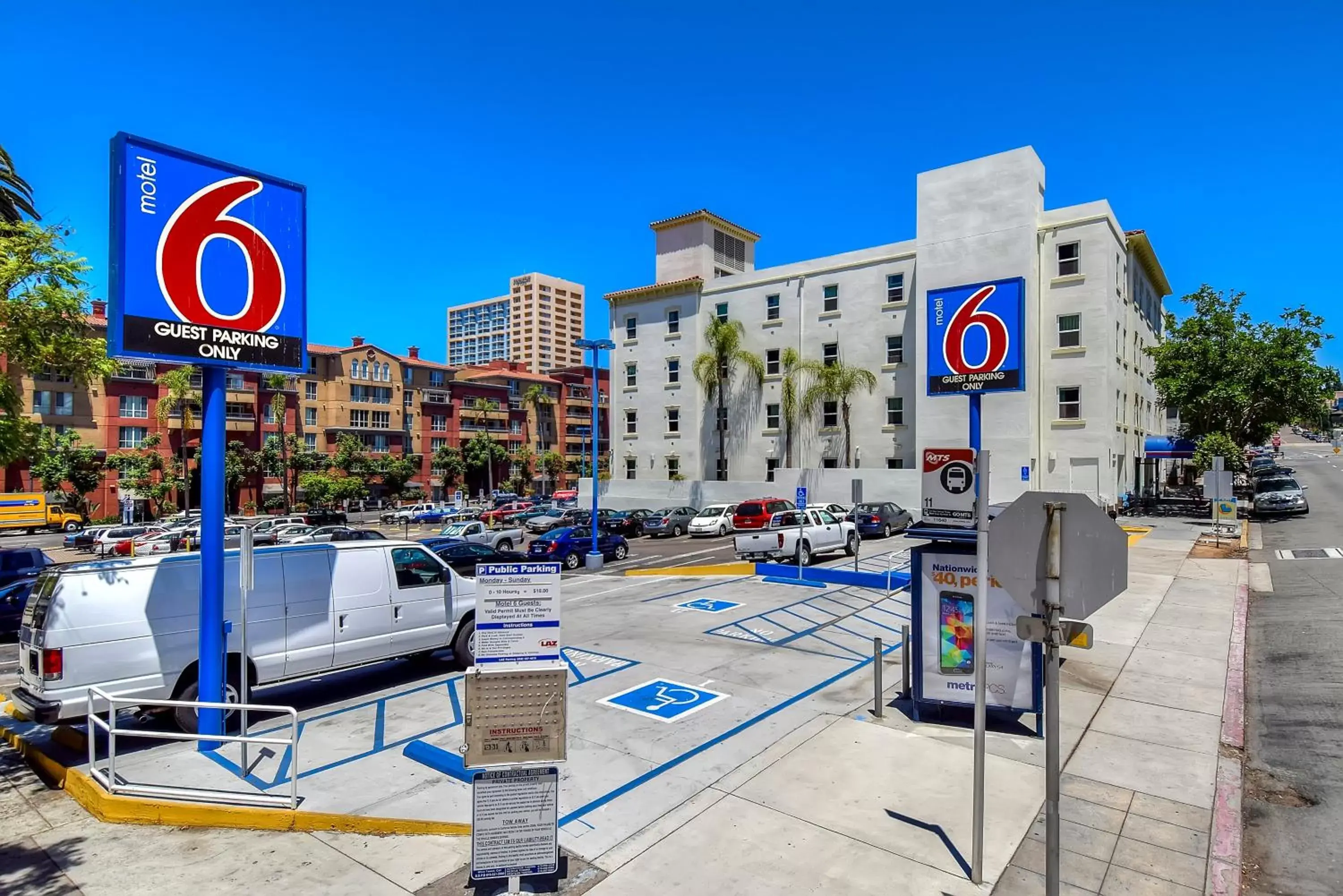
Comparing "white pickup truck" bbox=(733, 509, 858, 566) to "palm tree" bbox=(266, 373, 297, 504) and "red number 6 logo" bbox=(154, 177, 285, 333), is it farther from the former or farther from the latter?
"palm tree" bbox=(266, 373, 297, 504)

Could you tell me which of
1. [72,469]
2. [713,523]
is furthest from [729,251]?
[72,469]

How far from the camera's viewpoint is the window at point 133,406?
60.9m

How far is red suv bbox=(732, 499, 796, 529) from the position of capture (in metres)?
29.6

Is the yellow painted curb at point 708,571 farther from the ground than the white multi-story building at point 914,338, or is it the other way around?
the white multi-story building at point 914,338

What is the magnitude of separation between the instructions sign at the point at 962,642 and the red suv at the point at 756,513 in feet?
64.2

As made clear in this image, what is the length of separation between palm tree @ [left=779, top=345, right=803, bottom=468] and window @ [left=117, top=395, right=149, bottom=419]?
52798 millimetres

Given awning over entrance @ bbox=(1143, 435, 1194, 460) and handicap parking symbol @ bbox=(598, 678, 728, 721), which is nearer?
handicap parking symbol @ bbox=(598, 678, 728, 721)

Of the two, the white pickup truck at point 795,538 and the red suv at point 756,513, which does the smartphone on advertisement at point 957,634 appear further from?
the red suv at point 756,513

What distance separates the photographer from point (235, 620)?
930cm

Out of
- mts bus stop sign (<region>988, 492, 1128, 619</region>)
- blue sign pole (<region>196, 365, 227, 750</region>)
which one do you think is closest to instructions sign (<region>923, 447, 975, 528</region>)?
mts bus stop sign (<region>988, 492, 1128, 619</region>)

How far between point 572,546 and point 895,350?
2406 centimetres

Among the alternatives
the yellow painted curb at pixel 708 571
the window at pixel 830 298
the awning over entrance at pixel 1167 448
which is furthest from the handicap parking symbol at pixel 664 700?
the awning over entrance at pixel 1167 448

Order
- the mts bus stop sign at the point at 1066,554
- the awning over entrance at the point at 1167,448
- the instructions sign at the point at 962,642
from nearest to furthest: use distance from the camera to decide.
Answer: the mts bus stop sign at the point at 1066,554 → the instructions sign at the point at 962,642 → the awning over entrance at the point at 1167,448

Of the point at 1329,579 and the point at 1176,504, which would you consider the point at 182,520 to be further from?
the point at 1176,504
